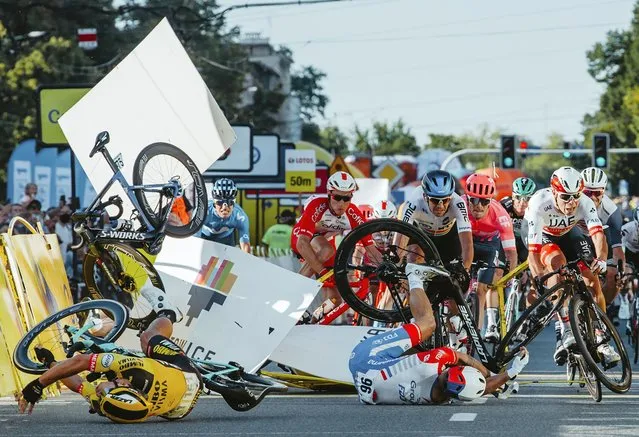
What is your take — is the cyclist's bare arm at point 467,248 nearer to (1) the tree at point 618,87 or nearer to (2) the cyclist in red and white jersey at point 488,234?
(2) the cyclist in red and white jersey at point 488,234

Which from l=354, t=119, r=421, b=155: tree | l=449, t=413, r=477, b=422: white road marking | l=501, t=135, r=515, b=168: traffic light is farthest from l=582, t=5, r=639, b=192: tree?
l=449, t=413, r=477, b=422: white road marking

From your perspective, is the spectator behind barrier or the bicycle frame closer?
the bicycle frame

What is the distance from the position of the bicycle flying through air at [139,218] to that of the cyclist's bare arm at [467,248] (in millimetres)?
2282

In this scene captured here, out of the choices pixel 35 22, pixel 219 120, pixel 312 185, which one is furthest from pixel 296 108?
pixel 219 120

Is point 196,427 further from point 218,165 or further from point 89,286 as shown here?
point 218,165

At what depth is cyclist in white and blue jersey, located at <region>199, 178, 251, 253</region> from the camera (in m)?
16.4

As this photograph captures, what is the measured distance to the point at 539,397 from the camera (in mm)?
13242

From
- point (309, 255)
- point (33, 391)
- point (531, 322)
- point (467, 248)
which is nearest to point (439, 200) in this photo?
point (467, 248)

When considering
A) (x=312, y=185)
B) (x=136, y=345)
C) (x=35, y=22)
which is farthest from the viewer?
(x=35, y=22)

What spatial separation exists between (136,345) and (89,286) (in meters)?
0.64

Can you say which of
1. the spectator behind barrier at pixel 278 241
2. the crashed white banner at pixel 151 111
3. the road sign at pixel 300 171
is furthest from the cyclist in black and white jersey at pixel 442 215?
the road sign at pixel 300 171

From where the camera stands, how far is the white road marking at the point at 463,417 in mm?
11258

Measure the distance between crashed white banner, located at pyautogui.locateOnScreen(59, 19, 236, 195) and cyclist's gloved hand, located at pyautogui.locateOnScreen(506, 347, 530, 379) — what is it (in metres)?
3.94

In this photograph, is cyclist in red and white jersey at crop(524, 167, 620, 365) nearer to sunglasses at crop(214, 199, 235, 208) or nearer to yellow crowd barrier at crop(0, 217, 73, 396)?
sunglasses at crop(214, 199, 235, 208)
